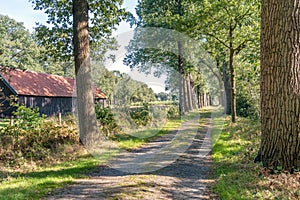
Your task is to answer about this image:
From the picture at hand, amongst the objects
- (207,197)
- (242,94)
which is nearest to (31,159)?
(207,197)

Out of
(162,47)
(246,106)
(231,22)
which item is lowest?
(246,106)

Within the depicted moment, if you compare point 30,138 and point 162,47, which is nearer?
point 30,138

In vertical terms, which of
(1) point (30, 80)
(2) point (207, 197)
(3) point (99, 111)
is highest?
(1) point (30, 80)

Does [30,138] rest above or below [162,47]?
below

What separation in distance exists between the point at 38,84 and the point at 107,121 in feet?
68.5

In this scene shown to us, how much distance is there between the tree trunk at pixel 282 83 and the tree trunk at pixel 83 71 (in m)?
6.49

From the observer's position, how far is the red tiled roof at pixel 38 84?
28337mm

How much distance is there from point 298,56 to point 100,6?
9201mm

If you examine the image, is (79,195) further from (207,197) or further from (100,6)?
(100,6)

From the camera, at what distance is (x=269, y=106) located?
6180 millimetres

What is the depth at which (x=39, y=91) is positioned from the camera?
98.3 feet

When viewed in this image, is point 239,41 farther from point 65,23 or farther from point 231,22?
point 65,23

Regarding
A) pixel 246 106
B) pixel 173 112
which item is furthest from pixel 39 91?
pixel 246 106

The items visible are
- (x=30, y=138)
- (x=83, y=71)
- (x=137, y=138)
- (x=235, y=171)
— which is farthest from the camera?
(x=137, y=138)
